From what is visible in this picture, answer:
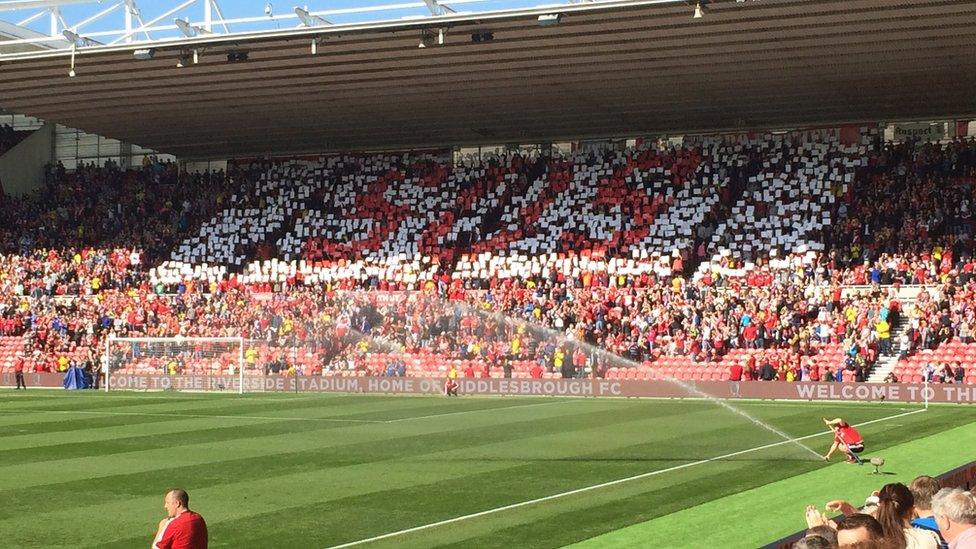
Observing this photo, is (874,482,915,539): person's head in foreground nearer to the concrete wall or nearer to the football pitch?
the football pitch

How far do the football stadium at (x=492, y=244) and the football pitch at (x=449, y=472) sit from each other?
236 mm

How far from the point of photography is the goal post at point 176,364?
49.5 m

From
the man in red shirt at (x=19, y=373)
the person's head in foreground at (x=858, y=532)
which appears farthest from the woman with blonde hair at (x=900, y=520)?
the man in red shirt at (x=19, y=373)

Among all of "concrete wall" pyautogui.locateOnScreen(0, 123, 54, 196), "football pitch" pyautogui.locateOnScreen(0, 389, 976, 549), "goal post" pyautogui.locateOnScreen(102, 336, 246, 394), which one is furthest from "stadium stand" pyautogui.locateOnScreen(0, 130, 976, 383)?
"football pitch" pyautogui.locateOnScreen(0, 389, 976, 549)

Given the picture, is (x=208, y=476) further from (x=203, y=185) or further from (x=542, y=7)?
(x=203, y=185)

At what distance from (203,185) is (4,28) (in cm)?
1687

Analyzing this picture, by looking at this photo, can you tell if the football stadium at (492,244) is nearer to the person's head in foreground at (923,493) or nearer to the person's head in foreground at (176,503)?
the person's head in foreground at (176,503)

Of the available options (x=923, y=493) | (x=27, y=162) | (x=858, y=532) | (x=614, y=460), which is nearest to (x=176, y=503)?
(x=923, y=493)

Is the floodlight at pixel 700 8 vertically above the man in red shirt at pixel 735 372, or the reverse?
the floodlight at pixel 700 8

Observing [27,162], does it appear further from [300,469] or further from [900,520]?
[900,520]

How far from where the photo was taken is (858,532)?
6.43 m

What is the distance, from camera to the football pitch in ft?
50.0

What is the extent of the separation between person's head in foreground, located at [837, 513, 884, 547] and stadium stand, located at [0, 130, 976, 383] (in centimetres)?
3483

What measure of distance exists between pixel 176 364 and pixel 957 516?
45543 mm
